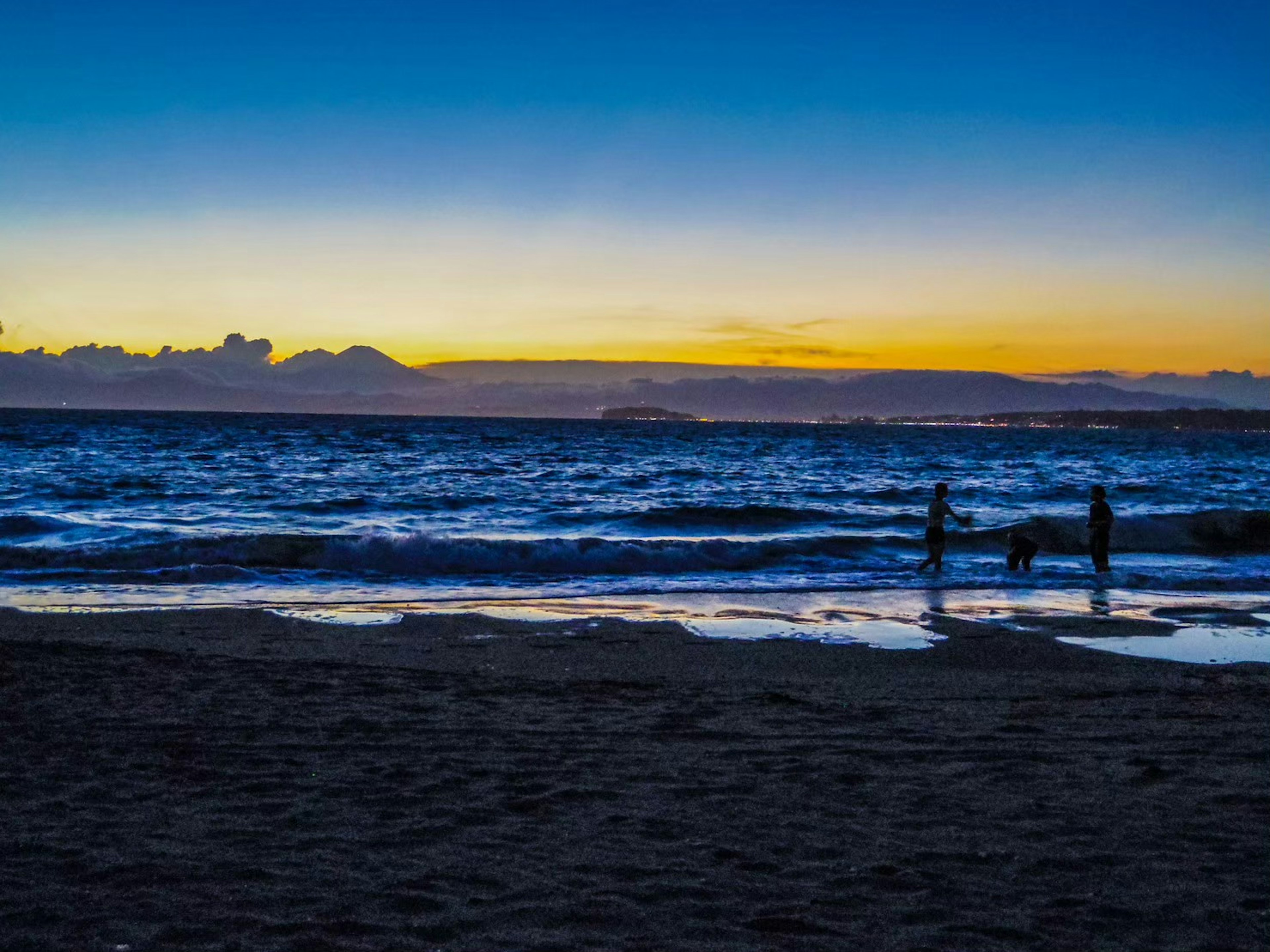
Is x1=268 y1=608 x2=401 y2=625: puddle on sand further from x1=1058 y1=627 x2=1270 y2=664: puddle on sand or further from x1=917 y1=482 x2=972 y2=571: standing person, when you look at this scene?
x1=917 y1=482 x2=972 y2=571: standing person

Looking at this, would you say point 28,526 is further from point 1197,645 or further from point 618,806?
point 1197,645

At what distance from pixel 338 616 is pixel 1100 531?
14404 mm

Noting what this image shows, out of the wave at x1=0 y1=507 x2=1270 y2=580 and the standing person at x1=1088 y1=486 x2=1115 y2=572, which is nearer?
the wave at x1=0 y1=507 x2=1270 y2=580

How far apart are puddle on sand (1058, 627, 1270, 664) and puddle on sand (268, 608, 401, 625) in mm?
7980

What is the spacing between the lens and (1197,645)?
38.2 ft

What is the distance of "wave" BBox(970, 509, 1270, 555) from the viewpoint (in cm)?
2639

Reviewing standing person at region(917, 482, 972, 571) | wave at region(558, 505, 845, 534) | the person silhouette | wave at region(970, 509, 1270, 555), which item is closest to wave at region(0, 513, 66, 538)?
wave at region(558, 505, 845, 534)

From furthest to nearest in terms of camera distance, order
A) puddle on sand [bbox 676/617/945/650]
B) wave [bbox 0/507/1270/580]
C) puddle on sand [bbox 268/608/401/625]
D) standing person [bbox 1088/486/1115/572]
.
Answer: standing person [bbox 1088/486/1115/572]
wave [bbox 0/507/1270/580]
puddle on sand [bbox 268/608/401/625]
puddle on sand [bbox 676/617/945/650]

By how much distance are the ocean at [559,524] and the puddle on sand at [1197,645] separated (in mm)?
4912

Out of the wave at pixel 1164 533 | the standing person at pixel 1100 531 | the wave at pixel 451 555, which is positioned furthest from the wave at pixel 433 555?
the wave at pixel 1164 533

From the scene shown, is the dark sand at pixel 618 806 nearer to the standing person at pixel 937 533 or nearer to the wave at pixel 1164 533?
the standing person at pixel 937 533

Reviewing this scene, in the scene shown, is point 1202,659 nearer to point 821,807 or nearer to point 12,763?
point 821,807

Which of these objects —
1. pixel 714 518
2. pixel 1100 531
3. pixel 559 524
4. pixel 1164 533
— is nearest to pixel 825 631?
pixel 1100 531

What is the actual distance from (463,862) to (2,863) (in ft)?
6.61
